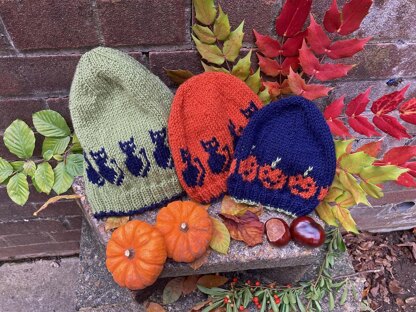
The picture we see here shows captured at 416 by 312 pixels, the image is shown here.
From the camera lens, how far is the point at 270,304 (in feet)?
3.42

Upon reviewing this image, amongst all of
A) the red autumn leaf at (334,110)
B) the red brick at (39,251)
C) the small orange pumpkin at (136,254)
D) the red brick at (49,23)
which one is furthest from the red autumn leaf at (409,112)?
the red brick at (39,251)

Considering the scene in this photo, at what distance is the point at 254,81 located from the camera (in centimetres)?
97

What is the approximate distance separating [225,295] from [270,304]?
14 cm

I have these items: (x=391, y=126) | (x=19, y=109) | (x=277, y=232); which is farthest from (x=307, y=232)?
(x=19, y=109)

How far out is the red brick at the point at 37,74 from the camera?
930 mm

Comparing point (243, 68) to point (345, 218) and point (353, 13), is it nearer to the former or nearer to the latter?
point (353, 13)

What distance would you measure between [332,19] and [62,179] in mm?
855

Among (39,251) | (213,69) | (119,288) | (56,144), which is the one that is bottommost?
(39,251)

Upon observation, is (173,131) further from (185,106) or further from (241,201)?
(241,201)

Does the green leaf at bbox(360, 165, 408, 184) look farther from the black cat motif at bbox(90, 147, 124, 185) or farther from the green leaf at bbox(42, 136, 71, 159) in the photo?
the green leaf at bbox(42, 136, 71, 159)

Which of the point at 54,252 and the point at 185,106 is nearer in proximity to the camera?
the point at 185,106

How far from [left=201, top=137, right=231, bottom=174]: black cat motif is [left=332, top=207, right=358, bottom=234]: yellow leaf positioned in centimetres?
31

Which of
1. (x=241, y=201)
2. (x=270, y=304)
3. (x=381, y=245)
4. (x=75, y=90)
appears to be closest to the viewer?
(x=75, y=90)

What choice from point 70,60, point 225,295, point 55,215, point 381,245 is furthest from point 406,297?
point 70,60
